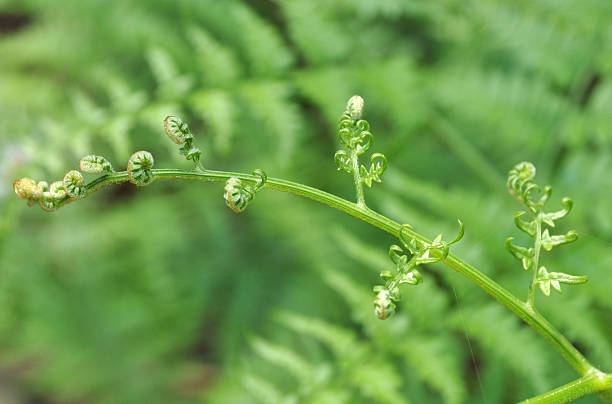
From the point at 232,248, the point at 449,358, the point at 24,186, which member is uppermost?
the point at 232,248

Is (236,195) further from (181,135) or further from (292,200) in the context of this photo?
(292,200)

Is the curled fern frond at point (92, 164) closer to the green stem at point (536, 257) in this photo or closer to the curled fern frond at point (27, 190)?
the curled fern frond at point (27, 190)

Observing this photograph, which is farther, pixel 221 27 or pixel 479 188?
pixel 221 27

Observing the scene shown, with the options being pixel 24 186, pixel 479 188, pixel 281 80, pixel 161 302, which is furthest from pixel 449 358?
pixel 161 302

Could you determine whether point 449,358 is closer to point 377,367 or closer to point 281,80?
point 377,367

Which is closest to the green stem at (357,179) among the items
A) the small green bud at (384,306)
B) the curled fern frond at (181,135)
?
the small green bud at (384,306)

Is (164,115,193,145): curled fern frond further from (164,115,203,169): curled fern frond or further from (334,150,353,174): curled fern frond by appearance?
(334,150,353,174): curled fern frond
